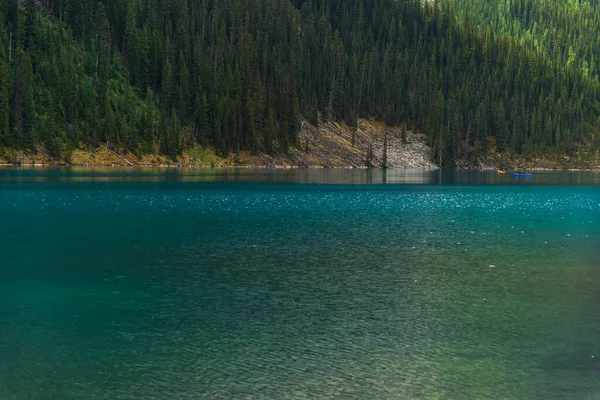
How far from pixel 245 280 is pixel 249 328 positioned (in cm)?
1080

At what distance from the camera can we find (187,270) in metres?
42.1

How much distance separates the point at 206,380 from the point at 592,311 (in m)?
20.9

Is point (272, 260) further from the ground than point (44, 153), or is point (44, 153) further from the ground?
point (44, 153)

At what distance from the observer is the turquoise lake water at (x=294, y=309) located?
872 inches

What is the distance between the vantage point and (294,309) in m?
31.9

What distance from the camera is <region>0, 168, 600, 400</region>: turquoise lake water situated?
22.2 m

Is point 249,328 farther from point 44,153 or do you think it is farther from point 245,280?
point 44,153

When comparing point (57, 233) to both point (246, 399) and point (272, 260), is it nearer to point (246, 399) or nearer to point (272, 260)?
point (272, 260)

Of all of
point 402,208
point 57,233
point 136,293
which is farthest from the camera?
point 402,208

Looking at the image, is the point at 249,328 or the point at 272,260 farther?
the point at 272,260

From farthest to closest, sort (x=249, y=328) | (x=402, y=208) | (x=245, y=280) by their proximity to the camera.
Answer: (x=402, y=208) < (x=245, y=280) < (x=249, y=328)

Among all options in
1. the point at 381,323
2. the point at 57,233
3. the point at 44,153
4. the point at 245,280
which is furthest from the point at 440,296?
the point at 44,153

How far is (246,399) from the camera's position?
20312 millimetres

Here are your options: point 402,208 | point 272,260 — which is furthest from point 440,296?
point 402,208
